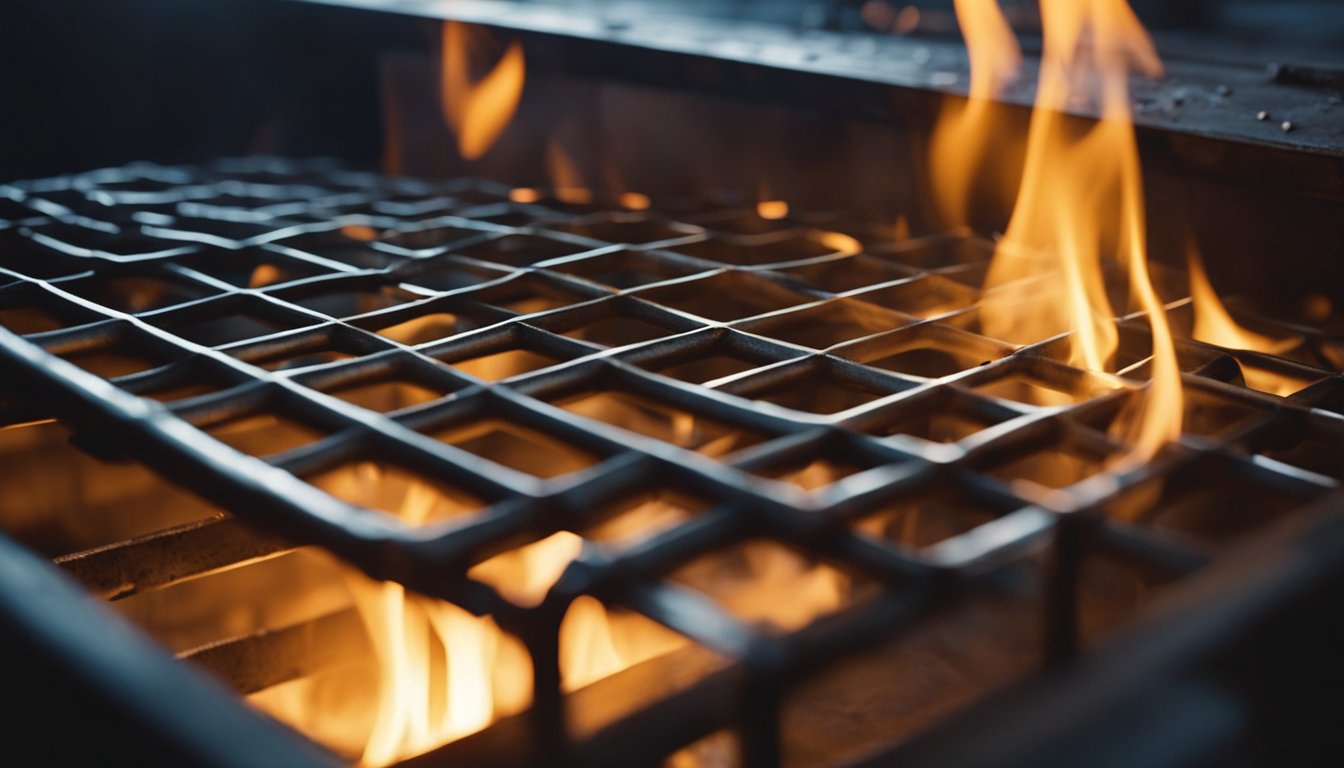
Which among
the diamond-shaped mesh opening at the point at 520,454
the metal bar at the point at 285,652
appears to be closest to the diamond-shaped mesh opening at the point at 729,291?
the diamond-shaped mesh opening at the point at 520,454

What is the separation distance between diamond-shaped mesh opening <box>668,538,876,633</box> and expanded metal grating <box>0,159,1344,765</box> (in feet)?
0.27

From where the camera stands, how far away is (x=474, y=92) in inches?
109

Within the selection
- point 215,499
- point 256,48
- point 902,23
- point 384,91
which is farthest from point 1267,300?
point 256,48

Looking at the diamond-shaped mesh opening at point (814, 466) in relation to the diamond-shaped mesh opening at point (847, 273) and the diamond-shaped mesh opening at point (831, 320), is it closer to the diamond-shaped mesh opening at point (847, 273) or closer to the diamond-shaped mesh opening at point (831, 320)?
the diamond-shaped mesh opening at point (831, 320)

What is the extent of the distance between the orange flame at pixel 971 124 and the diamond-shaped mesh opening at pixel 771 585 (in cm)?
67

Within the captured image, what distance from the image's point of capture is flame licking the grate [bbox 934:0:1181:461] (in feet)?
5.03

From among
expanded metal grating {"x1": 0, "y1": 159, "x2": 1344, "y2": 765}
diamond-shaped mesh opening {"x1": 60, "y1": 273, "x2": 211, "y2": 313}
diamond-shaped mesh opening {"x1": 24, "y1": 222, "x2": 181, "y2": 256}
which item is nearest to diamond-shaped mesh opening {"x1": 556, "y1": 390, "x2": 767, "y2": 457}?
expanded metal grating {"x1": 0, "y1": 159, "x2": 1344, "y2": 765}

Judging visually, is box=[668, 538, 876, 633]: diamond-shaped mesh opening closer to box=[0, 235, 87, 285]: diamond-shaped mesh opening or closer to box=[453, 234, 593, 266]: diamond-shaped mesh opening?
box=[453, 234, 593, 266]: diamond-shaped mesh opening

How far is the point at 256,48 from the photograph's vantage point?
303 centimetres

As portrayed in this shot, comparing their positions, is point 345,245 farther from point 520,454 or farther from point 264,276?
point 520,454

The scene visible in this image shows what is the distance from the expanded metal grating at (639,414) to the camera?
0.85m

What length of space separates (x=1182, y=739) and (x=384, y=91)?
8.73ft

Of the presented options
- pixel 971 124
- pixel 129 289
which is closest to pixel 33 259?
pixel 129 289

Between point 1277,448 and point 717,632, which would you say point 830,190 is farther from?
point 717,632
